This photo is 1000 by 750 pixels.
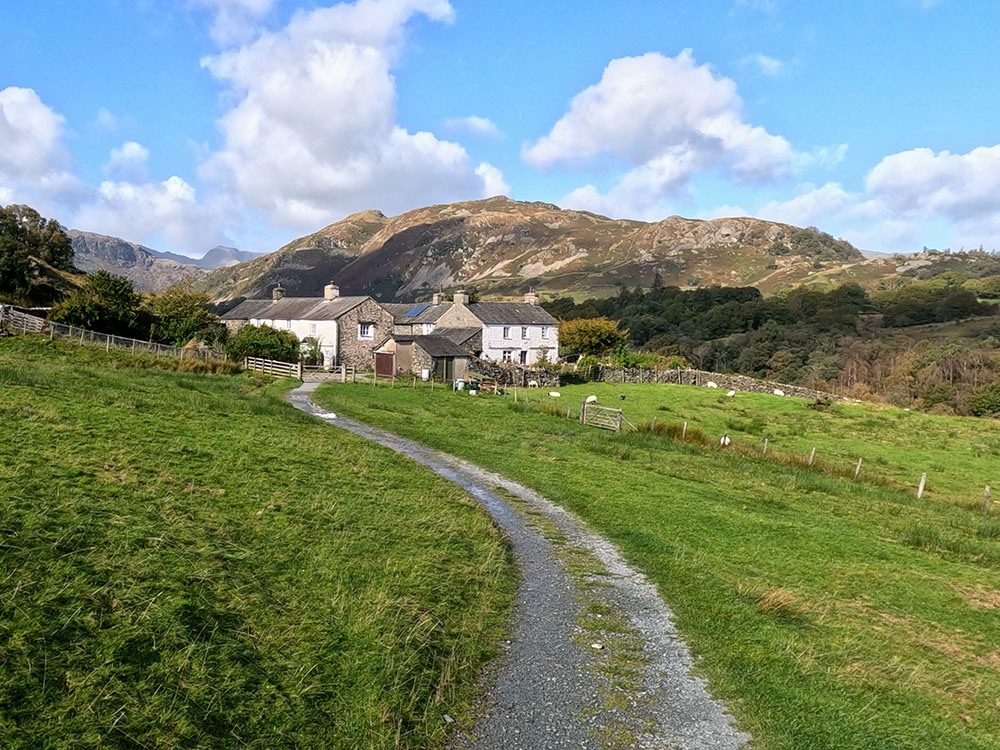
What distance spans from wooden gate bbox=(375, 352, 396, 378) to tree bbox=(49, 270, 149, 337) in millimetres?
21041

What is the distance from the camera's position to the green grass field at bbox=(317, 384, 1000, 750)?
8461 millimetres

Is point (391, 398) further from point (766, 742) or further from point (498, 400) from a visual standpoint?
point (766, 742)

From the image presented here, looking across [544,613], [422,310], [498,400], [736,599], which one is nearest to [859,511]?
[736,599]

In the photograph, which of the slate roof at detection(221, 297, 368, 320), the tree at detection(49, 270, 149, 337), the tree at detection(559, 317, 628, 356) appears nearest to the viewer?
the tree at detection(49, 270, 149, 337)

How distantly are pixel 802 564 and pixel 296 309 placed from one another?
65955mm

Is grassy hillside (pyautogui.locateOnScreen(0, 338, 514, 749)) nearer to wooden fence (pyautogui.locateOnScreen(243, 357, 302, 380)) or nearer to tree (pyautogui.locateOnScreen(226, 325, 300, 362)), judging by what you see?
wooden fence (pyautogui.locateOnScreen(243, 357, 302, 380))

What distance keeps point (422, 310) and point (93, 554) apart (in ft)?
231

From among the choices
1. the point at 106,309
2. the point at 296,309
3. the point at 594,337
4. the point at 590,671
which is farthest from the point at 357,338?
the point at 590,671

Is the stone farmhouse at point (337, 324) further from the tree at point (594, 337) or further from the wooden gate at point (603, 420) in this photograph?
the wooden gate at point (603, 420)

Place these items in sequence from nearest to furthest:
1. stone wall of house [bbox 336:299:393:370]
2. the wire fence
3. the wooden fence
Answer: the wire fence
the wooden fence
stone wall of house [bbox 336:299:393:370]

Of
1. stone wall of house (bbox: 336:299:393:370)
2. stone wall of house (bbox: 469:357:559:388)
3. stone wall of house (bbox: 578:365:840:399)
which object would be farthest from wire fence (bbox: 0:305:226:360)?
stone wall of house (bbox: 578:365:840:399)

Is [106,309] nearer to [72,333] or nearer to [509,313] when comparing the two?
[72,333]

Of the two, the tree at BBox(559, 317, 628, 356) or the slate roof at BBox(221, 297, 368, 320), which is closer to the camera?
the slate roof at BBox(221, 297, 368, 320)

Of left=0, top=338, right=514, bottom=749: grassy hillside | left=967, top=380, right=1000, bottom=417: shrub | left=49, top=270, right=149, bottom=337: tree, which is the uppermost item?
left=49, top=270, right=149, bottom=337: tree
